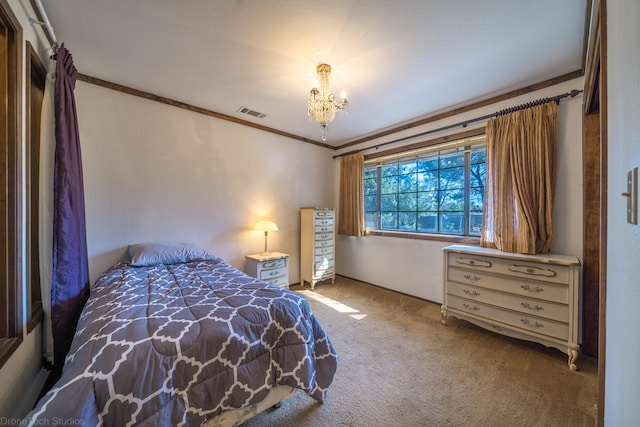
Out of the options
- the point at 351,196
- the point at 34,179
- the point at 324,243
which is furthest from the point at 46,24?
the point at 351,196

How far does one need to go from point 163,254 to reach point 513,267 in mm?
3401

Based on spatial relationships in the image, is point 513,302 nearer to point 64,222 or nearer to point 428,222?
→ point 428,222

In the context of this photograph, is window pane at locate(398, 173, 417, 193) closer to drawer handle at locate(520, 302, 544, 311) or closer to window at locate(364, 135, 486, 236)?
window at locate(364, 135, 486, 236)

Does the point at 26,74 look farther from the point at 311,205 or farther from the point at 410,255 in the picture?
the point at 410,255

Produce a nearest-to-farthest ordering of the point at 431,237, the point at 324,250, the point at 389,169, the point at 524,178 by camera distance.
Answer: the point at 524,178
the point at 431,237
the point at 389,169
the point at 324,250

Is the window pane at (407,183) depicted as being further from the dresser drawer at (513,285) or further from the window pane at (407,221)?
the dresser drawer at (513,285)

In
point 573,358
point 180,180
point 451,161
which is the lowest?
point 573,358

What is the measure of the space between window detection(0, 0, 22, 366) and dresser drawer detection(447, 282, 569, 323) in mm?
3358

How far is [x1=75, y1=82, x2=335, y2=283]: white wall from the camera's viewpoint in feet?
8.18

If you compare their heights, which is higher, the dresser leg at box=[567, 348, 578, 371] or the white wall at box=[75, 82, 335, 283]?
the white wall at box=[75, 82, 335, 283]

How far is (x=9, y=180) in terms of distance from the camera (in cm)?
136

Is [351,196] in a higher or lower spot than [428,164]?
lower

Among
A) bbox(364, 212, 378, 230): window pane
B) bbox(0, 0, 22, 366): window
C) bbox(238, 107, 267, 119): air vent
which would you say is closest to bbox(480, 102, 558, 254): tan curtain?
bbox(364, 212, 378, 230): window pane

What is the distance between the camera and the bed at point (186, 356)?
978mm
